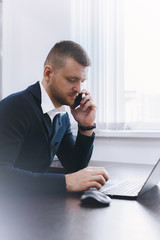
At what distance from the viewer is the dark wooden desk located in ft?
1.73

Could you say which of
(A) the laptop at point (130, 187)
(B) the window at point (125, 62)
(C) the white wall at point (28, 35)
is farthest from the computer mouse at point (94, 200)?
(C) the white wall at point (28, 35)

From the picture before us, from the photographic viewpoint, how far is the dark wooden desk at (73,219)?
529mm

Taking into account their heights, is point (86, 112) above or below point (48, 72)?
below

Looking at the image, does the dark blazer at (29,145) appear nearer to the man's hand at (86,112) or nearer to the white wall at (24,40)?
the man's hand at (86,112)

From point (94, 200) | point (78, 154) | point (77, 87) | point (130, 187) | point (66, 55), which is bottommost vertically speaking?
point (78, 154)

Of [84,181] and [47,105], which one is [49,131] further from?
[84,181]

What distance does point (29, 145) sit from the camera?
3.92 feet

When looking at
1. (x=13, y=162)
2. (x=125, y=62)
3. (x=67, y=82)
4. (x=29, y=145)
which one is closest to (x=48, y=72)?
(x=67, y=82)

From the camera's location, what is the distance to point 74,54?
1.33 meters

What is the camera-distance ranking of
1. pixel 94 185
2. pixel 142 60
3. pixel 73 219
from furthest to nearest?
1. pixel 142 60
2. pixel 94 185
3. pixel 73 219

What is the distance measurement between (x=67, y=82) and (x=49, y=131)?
238 mm

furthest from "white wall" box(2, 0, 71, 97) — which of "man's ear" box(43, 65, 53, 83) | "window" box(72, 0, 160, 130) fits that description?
"man's ear" box(43, 65, 53, 83)

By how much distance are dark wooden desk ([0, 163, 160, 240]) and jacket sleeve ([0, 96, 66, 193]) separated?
54 millimetres

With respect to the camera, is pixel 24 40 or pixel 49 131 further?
pixel 24 40
